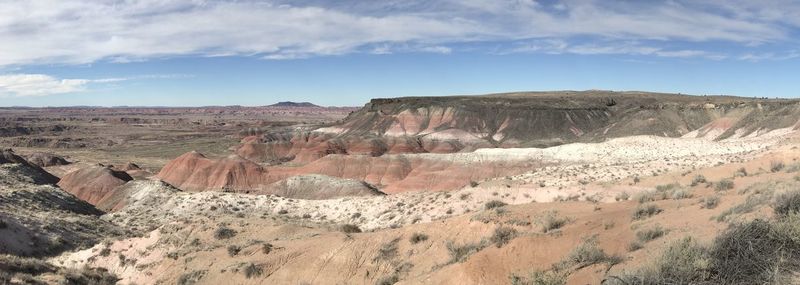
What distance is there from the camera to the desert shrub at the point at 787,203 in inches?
386

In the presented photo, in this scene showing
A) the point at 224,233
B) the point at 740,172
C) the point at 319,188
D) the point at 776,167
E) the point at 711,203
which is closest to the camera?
the point at 711,203

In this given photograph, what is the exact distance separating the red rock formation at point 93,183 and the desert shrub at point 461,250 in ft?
145

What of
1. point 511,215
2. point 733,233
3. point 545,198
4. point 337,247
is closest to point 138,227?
point 337,247

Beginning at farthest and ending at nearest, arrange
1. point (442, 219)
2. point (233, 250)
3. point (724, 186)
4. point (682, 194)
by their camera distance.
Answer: point (442, 219) < point (233, 250) < point (724, 186) < point (682, 194)

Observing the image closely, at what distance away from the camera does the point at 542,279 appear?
9258mm

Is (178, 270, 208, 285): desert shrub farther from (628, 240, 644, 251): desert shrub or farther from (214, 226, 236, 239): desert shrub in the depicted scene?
(628, 240, 644, 251): desert shrub

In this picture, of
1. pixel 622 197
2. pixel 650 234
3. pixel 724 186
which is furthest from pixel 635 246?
pixel 622 197

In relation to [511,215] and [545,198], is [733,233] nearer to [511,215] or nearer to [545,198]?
[511,215]

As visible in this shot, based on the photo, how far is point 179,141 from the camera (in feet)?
465

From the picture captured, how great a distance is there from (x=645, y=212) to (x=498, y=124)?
3401 inches

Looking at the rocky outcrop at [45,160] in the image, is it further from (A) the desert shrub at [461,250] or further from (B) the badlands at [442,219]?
(A) the desert shrub at [461,250]

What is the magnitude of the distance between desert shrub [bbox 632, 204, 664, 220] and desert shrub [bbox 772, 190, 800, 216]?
3.42 meters

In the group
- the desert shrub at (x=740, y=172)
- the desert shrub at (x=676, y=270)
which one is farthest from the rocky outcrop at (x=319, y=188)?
the desert shrub at (x=676, y=270)

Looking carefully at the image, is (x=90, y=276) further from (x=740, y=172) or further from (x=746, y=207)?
(x=740, y=172)
